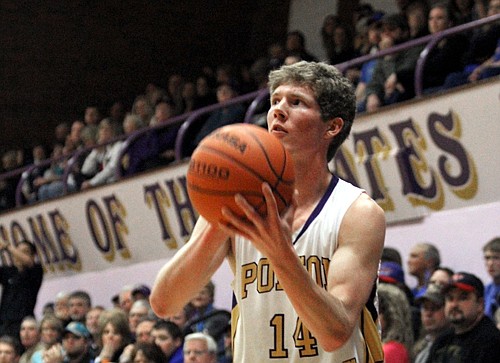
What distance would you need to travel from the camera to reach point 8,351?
9383 mm

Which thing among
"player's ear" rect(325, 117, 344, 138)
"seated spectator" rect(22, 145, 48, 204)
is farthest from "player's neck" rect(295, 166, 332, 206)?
"seated spectator" rect(22, 145, 48, 204)

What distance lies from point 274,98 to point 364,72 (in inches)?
283

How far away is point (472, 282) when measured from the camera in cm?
646

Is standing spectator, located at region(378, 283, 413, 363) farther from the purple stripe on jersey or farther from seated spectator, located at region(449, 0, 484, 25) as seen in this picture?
seated spectator, located at region(449, 0, 484, 25)

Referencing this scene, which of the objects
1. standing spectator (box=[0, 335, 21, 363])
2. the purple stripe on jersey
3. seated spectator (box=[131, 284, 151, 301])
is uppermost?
the purple stripe on jersey

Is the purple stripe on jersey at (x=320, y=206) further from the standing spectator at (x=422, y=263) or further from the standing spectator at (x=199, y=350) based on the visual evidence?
the standing spectator at (x=422, y=263)

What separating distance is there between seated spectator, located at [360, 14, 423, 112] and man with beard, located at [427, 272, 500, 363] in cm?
329

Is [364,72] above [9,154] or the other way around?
above

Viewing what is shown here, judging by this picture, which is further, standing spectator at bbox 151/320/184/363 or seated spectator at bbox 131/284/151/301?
seated spectator at bbox 131/284/151/301

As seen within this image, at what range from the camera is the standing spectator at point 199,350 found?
698 cm

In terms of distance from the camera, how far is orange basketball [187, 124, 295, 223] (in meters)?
2.73

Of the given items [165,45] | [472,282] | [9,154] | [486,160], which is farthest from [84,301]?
[165,45]

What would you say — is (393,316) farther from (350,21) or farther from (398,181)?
(350,21)

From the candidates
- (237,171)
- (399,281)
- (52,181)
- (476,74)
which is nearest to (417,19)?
(476,74)
